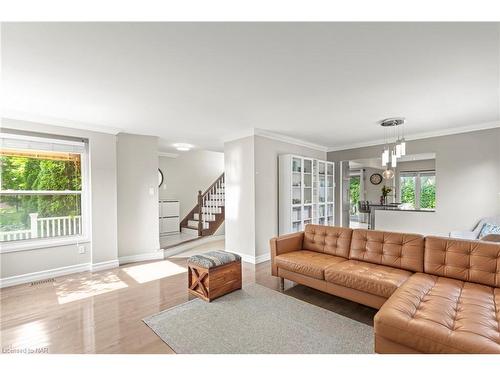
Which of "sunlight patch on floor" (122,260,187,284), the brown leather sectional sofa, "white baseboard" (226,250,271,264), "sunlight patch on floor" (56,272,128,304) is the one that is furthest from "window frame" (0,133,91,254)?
the brown leather sectional sofa

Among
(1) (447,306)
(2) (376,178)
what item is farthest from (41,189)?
(2) (376,178)

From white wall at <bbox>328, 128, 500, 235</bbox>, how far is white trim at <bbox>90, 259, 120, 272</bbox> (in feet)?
19.1

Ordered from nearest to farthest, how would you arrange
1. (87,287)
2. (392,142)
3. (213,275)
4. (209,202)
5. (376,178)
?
(213,275) → (87,287) → (392,142) → (209,202) → (376,178)

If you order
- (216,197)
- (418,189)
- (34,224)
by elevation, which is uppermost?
(418,189)

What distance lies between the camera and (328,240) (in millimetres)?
3168

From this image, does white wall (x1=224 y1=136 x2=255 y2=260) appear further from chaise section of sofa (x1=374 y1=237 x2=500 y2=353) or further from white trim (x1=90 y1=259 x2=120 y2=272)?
chaise section of sofa (x1=374 y1=237 x2=500 y2=353)

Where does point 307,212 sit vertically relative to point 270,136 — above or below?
below

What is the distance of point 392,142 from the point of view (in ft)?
16.7

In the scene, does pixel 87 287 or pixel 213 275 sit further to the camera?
pixel 87 287

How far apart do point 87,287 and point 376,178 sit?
385 inches

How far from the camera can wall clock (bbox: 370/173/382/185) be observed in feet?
30.5

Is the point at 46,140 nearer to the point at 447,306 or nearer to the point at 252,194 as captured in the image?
the point at 252,194

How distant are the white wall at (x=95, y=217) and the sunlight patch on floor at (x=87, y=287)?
43 cm

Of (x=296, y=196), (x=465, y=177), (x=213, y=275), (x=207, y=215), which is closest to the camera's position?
(x=213, y=275)
